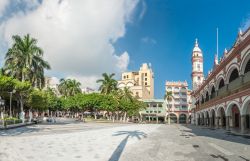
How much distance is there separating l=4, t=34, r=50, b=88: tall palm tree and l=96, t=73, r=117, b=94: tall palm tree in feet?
122

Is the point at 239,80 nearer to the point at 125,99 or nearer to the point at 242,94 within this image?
the point at 242,94

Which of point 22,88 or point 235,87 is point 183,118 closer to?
point 22,88

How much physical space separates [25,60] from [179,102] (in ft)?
266

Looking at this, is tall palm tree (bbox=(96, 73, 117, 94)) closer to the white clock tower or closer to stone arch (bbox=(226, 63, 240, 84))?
the white clock tower

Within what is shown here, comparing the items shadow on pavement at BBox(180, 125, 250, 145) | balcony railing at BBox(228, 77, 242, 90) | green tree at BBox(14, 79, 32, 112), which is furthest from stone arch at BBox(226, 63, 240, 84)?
green tree at BBox(14, 79, 32, 112)

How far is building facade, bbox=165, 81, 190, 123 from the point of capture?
116 m

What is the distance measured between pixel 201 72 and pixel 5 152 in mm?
89642

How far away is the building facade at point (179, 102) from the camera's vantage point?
382 feet

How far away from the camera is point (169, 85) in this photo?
120 metres

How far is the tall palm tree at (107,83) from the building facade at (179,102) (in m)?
35.0

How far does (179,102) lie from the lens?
118 m

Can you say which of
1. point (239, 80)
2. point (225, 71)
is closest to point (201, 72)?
point (225, 71)

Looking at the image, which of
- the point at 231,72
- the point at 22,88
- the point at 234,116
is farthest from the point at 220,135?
the point at 22,88

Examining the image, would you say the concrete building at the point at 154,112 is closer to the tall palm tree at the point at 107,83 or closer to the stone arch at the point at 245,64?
the tall palm tree at the point at 107,83
